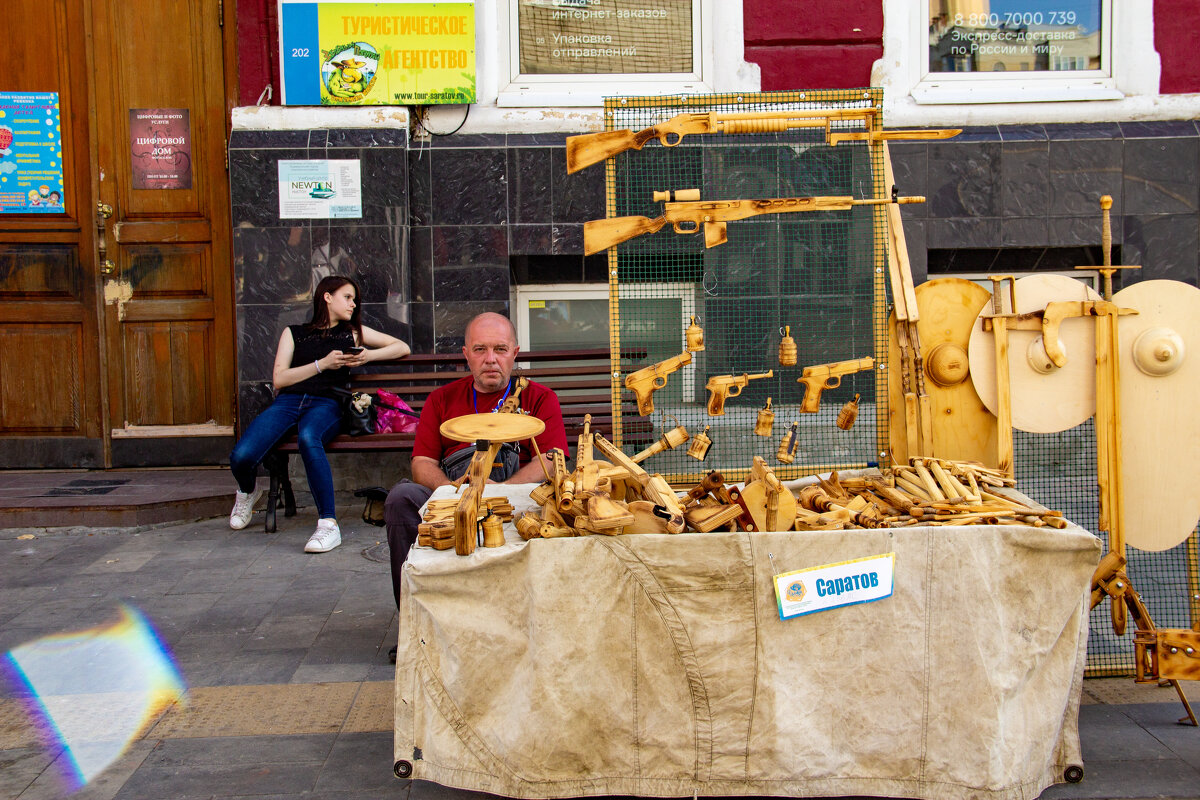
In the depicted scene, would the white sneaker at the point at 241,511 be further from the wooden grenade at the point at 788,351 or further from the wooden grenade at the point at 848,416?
the wooden grenade at the point at 848,416

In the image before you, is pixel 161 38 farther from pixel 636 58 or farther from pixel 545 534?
pixel 545 534

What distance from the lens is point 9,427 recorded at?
22.7 feet

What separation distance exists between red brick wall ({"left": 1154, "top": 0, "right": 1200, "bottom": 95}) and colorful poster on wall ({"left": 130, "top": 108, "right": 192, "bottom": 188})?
660 centimetres

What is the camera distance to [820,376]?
3.92 m

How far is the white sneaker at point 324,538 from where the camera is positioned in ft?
17.7

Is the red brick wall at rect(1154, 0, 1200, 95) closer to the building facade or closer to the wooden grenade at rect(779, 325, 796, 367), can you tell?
the building facade

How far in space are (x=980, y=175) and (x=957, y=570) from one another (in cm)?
458

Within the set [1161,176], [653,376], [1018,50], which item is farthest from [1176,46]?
[653,376]

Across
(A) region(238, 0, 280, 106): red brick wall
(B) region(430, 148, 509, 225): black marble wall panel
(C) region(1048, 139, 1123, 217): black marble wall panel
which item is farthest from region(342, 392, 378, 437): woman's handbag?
(C) region(1048, 139, 1123, 217): black marble wall panel

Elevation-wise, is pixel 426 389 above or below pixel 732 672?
above

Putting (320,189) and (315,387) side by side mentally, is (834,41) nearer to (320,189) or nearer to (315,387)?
(320,189)

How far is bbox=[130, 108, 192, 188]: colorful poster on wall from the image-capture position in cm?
680

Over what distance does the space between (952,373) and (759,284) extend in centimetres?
82

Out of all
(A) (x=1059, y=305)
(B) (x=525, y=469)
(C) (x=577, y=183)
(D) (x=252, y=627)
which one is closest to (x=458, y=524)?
(B) (x=525, y=469)
